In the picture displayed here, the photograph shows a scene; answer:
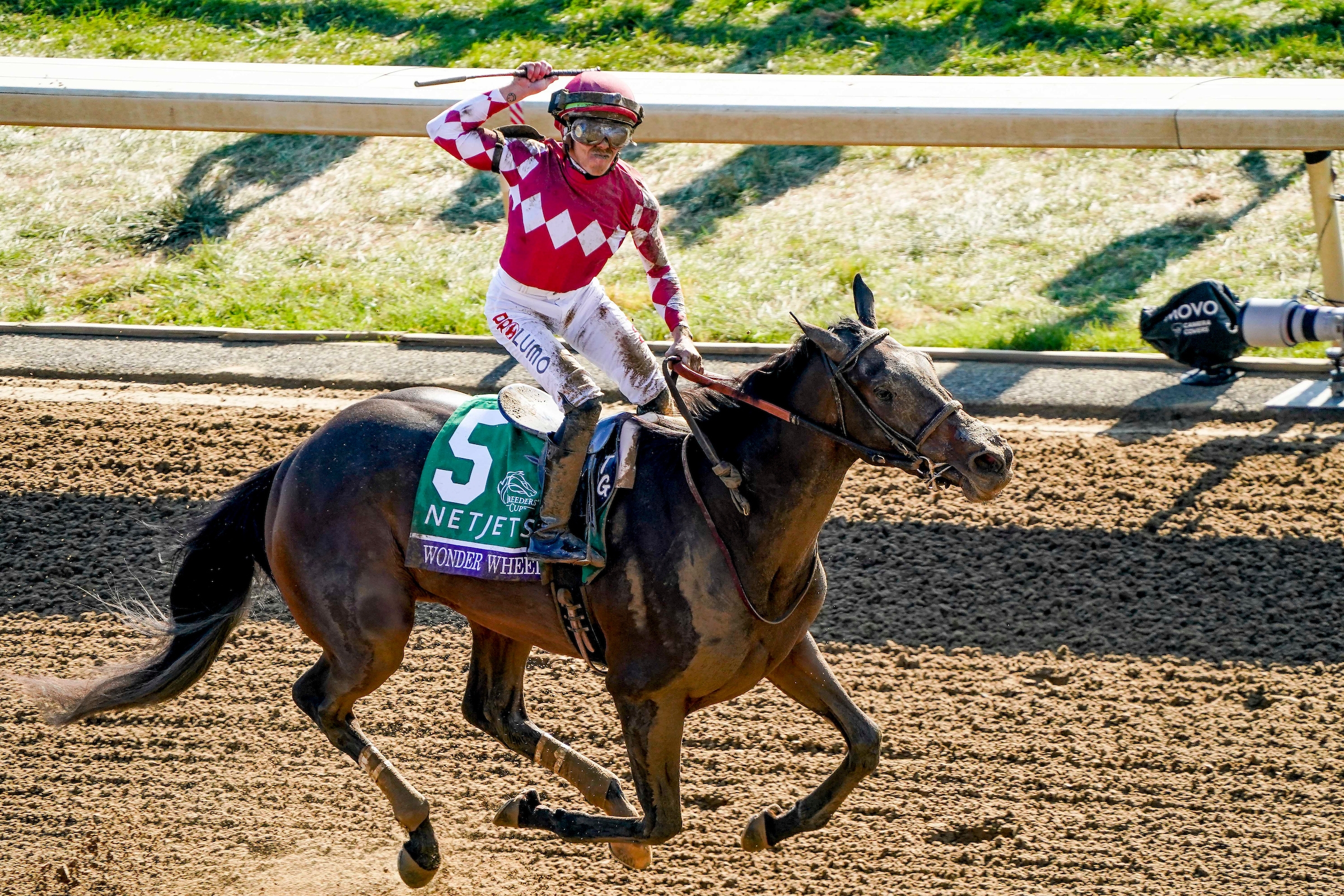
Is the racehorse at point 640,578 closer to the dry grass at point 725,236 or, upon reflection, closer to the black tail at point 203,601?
the black tail at point 203,601

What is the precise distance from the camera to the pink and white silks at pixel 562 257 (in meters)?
4.34

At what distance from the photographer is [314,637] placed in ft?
15.1

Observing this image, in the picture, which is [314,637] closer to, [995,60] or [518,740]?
[518,740]

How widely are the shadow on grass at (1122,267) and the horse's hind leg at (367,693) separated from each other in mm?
4972

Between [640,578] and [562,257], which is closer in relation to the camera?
[640,578]

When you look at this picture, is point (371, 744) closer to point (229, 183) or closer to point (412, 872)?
point (412, 872)

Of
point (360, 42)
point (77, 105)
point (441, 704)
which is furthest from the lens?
point (360, 42)

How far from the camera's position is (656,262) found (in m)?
4.58

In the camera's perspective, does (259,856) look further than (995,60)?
No

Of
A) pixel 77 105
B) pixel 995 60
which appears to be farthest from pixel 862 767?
pixel 995 60

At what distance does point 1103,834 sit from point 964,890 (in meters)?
0.57

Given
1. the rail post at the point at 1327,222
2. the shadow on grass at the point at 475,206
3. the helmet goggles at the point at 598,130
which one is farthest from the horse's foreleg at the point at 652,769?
the shadow on grass at the point at 475,206

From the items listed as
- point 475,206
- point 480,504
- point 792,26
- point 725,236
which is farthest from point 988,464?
point 792,26

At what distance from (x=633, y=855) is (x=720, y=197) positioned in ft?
21.6
